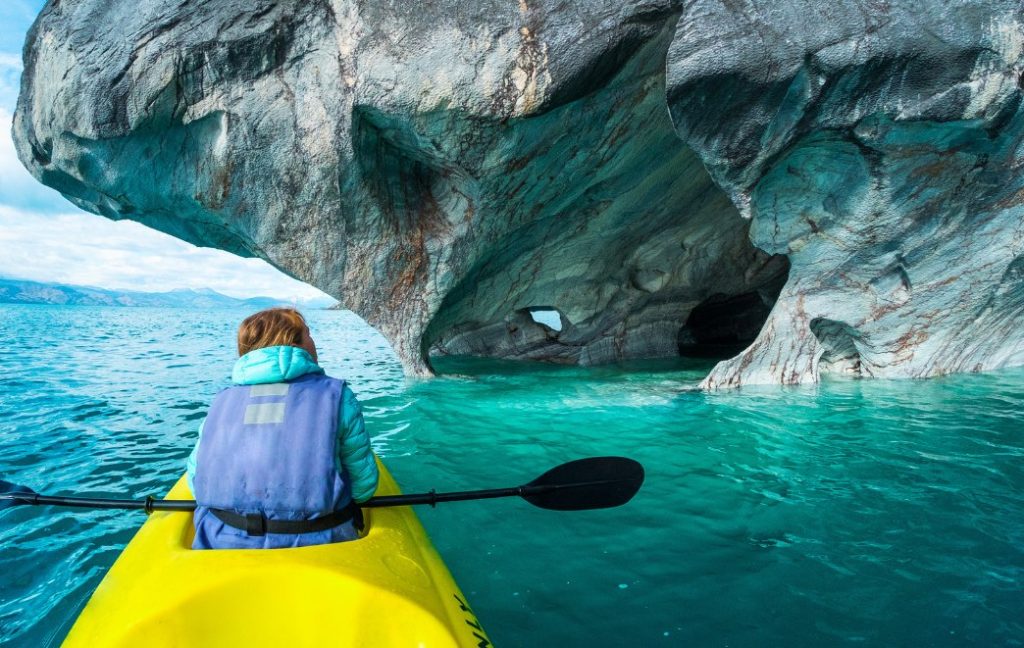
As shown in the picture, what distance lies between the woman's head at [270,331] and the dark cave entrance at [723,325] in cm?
1420

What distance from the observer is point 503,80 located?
752 cm

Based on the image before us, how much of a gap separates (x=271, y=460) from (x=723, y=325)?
59.0 ft

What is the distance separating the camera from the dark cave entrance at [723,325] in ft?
55.2

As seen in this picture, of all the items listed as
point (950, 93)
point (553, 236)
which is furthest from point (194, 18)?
point (950, 93)

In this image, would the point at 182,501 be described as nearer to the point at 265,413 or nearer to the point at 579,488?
the point at 265,413

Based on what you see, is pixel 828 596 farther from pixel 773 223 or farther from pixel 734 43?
pixel 773 223

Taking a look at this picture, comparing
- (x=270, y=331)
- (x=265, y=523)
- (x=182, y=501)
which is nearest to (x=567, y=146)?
(x=270, y=331)

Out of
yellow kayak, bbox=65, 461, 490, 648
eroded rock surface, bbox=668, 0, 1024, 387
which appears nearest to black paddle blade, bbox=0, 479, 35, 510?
yellow kayak, bbox=65, 461, 490, 648

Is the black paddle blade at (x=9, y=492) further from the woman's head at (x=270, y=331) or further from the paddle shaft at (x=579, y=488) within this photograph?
the woman's head at (x=270, y=331)

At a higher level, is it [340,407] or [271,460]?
[340,407]

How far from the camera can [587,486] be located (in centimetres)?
368

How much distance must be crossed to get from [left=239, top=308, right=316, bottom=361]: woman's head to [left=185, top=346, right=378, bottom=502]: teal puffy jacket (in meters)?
0.12

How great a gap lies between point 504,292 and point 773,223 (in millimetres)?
5740

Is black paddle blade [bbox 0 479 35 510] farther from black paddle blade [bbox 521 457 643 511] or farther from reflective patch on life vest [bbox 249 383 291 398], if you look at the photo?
black paddle blade [bbox 521 457 643 511]
